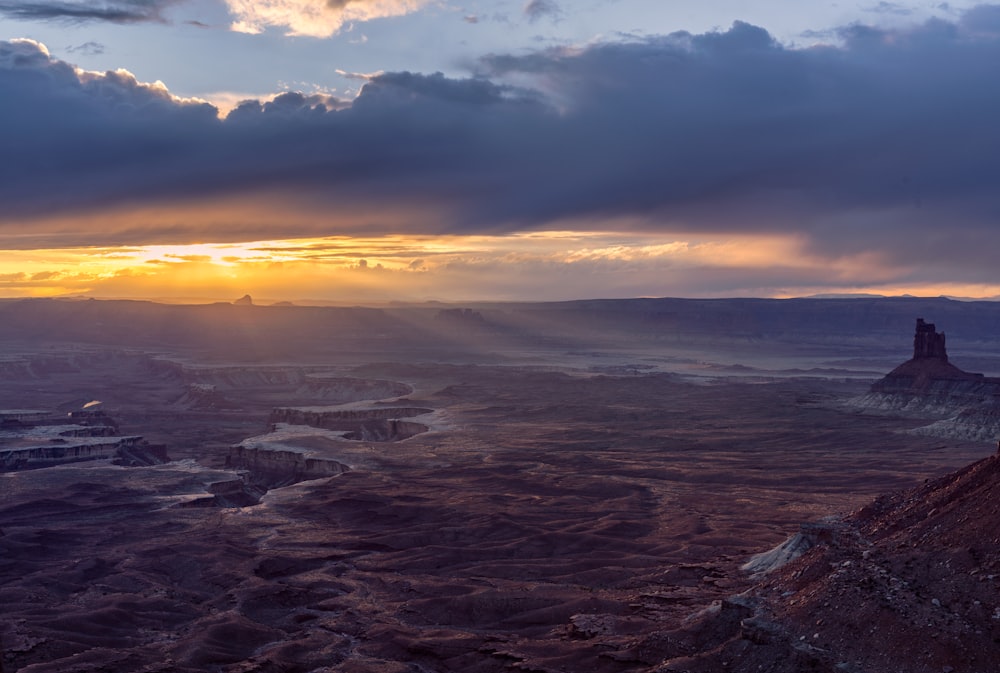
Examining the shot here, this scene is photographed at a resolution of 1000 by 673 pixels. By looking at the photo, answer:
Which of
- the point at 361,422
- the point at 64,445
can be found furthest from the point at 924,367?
the point at 64,445

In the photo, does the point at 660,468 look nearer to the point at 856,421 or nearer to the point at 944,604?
the point at 856,421

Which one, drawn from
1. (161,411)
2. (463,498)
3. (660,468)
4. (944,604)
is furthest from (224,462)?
(944,604)

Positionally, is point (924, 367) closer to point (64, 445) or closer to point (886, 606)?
point (64, 445)

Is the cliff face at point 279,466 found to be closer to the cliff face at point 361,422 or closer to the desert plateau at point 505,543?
the desert plateau at point 505,543

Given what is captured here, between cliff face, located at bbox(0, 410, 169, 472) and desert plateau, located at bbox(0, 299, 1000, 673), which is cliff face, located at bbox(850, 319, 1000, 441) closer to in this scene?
desert plateau, located at bbox(0, 299, 1000, 673)

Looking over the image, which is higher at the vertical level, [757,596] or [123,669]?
[757,596]
